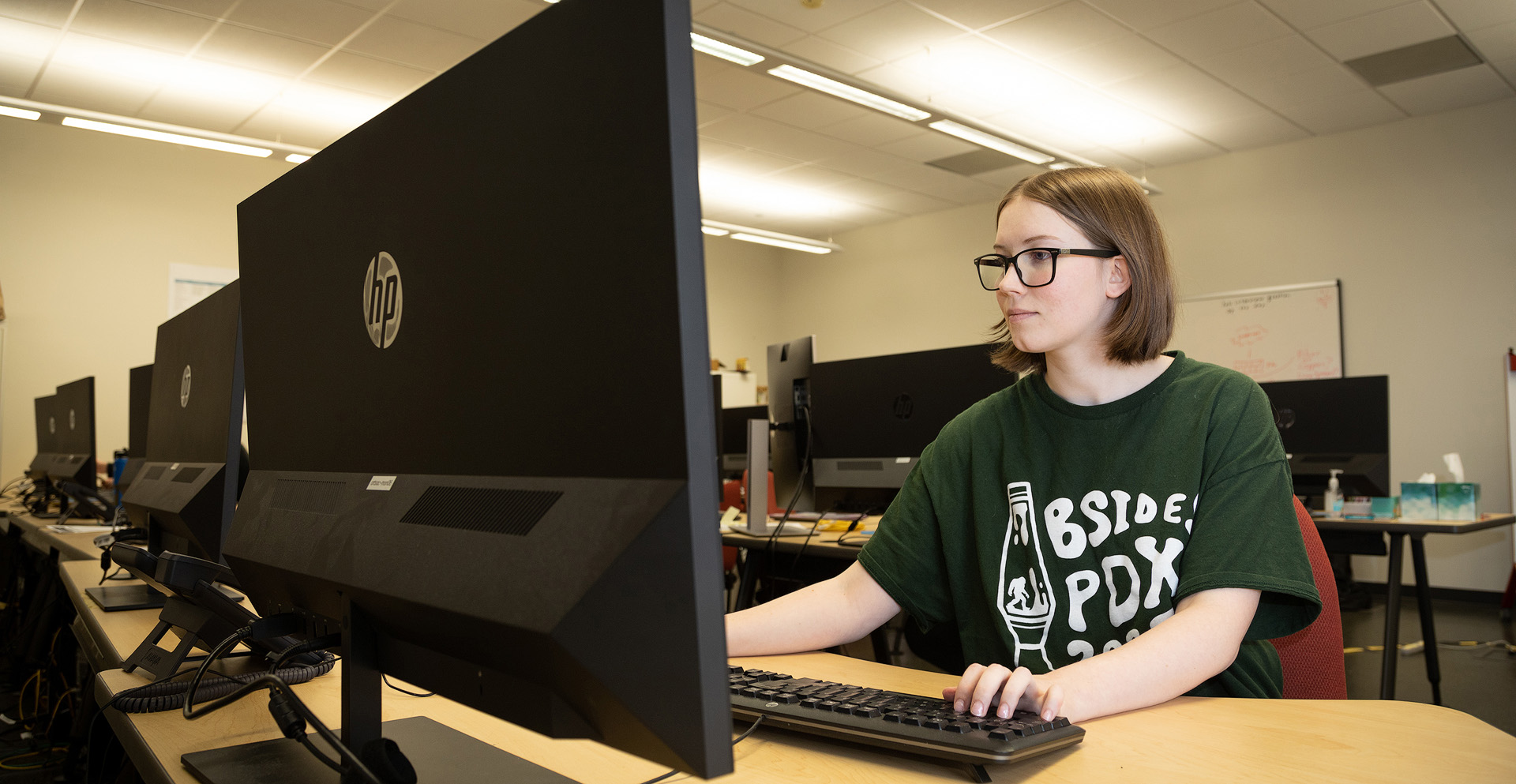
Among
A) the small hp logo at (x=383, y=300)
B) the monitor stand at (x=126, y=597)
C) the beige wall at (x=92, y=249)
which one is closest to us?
the small hp logo at (x=383, y=300)

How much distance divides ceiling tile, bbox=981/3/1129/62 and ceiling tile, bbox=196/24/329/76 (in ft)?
10.6

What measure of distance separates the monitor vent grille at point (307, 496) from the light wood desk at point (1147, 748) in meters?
0.22

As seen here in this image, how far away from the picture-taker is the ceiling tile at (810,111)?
5.24 m

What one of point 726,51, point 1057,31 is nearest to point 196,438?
point 726,51

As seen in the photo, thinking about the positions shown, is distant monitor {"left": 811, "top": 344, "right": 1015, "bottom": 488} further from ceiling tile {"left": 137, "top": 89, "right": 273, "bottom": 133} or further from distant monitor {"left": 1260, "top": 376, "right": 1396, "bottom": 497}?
ceiling tile {"left": 137, "top": 89, "right": 273, "bottom": 133}

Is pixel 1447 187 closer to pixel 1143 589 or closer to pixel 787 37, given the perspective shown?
pixel 787 37

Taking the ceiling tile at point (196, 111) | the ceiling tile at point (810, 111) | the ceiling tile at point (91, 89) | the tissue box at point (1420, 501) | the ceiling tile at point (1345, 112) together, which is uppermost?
the ceiling tile at point (91, 89)

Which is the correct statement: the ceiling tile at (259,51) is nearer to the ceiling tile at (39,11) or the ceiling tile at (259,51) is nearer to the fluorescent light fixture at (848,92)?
the ceiling tile at (39,11)

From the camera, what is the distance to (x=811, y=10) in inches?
162

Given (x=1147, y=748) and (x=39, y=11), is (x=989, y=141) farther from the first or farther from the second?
(x=1147, y=748)

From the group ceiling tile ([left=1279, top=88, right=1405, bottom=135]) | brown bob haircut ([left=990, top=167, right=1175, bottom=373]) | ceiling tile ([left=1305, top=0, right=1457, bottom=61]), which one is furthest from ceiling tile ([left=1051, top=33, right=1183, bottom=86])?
brown bob haircut ([left=990, top=167, right=1175, bottom=373])

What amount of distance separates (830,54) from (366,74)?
235 cm

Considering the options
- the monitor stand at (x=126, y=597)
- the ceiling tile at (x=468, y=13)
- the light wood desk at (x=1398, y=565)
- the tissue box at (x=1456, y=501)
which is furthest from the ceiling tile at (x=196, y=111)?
the tissue box at (x=1456, y=501)

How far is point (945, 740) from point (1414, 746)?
377mm
